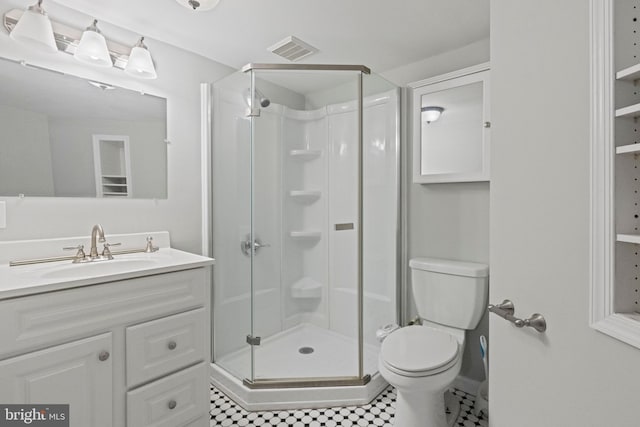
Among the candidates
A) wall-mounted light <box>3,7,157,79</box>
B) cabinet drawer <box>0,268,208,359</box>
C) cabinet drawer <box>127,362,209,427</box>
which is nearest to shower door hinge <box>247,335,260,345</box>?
cabinet drawer <box>127,362,209,427</box>

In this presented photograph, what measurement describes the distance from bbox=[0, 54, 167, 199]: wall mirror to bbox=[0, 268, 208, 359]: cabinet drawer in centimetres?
71

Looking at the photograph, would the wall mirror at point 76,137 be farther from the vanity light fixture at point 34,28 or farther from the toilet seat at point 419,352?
the toilet seat at point 419,352

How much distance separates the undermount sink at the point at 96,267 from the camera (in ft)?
4.35

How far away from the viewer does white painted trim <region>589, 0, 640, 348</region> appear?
63 centimetres

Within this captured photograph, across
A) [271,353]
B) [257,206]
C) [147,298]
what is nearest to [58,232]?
[147,298]

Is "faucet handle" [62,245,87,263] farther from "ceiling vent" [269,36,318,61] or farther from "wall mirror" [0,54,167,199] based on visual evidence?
"ceiling vent" [269,36,318,61]

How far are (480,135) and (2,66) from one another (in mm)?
2449

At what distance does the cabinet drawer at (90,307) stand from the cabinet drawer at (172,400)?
0.31 meters

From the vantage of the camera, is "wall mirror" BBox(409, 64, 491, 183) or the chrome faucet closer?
the chrome faucet

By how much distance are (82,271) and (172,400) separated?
701 millimetres

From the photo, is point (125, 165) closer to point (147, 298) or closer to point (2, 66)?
point (2, 66)

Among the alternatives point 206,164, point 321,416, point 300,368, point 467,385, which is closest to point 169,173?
point 206,164

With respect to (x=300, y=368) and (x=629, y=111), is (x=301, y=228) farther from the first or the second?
(x=629, y=111)

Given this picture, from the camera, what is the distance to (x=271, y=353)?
2156mm
